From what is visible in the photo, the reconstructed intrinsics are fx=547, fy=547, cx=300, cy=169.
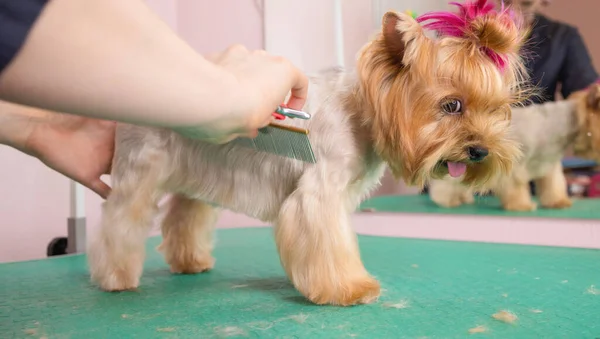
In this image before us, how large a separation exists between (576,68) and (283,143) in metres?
1.33

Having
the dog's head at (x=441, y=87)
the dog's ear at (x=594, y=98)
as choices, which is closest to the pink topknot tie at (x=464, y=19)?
the dog's head at (x=441, y=87)

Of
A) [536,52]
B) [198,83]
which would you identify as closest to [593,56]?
[536,52]

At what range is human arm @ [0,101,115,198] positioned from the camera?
104 centimetres

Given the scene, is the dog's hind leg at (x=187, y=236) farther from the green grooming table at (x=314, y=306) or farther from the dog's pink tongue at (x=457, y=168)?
the dog's pink tongue at (x=457, y=168)

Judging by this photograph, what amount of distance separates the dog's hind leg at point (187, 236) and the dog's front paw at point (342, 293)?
0.47 m

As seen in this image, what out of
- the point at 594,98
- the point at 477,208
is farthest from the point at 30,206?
the point at 594,98

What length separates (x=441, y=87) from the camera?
98 centimetres

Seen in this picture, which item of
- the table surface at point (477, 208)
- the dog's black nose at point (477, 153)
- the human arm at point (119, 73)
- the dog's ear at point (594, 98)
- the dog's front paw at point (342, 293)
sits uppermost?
the dog's ear at point (594, 98)

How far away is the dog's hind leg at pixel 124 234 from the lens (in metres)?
1.18

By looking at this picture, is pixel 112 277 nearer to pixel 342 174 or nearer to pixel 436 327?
pixel 342 174

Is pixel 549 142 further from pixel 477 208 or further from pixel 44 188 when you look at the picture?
pixel 44 188

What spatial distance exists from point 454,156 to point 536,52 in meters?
0.88

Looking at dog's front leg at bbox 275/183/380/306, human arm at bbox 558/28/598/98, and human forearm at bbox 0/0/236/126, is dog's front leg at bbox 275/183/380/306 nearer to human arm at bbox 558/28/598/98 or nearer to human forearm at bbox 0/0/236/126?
human forearm at bbox 0/0/236/126

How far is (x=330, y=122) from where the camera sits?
1.05 m
